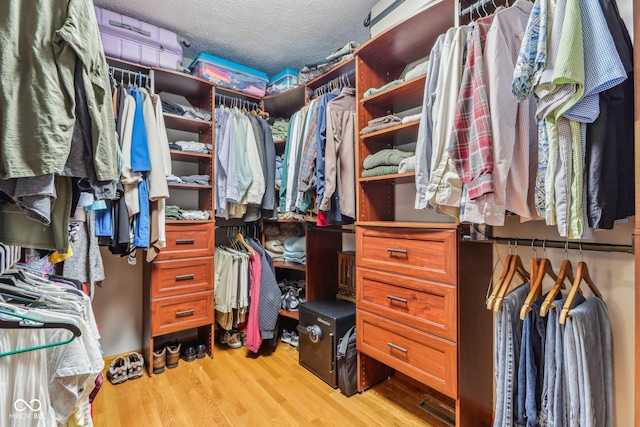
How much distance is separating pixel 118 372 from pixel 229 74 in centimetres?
226

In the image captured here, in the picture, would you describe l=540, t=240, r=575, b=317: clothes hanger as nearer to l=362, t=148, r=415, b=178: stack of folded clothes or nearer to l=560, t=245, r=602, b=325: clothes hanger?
l=560, t=245, r=602, b=325: clothes hanger

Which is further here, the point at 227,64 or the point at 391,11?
the point at 227,64

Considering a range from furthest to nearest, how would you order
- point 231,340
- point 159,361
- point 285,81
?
point 285,81 < point 231,340 < point 159,361

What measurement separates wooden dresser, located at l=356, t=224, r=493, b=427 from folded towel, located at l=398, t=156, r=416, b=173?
29 cm

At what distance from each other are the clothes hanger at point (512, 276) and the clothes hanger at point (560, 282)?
0.14 meters

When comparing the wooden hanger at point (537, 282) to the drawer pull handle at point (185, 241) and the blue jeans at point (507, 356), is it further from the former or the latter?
the drawer pull handle at point (185, 241)

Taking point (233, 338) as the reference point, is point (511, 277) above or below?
above

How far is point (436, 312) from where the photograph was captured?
1.39 meters

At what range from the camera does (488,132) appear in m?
1.06

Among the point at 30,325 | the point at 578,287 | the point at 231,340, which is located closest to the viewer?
the point at 30,325

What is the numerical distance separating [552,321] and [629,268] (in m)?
0.36

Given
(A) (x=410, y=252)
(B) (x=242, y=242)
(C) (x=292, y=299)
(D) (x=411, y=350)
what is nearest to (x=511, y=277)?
(A) (x=410, y=252)

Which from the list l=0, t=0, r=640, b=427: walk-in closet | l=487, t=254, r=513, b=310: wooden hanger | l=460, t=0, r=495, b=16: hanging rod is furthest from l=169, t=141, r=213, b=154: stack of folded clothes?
l=487, t=254, r=513, b=310: wooden hanger

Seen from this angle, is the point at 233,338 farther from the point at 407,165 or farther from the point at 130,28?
the point at 130,28
